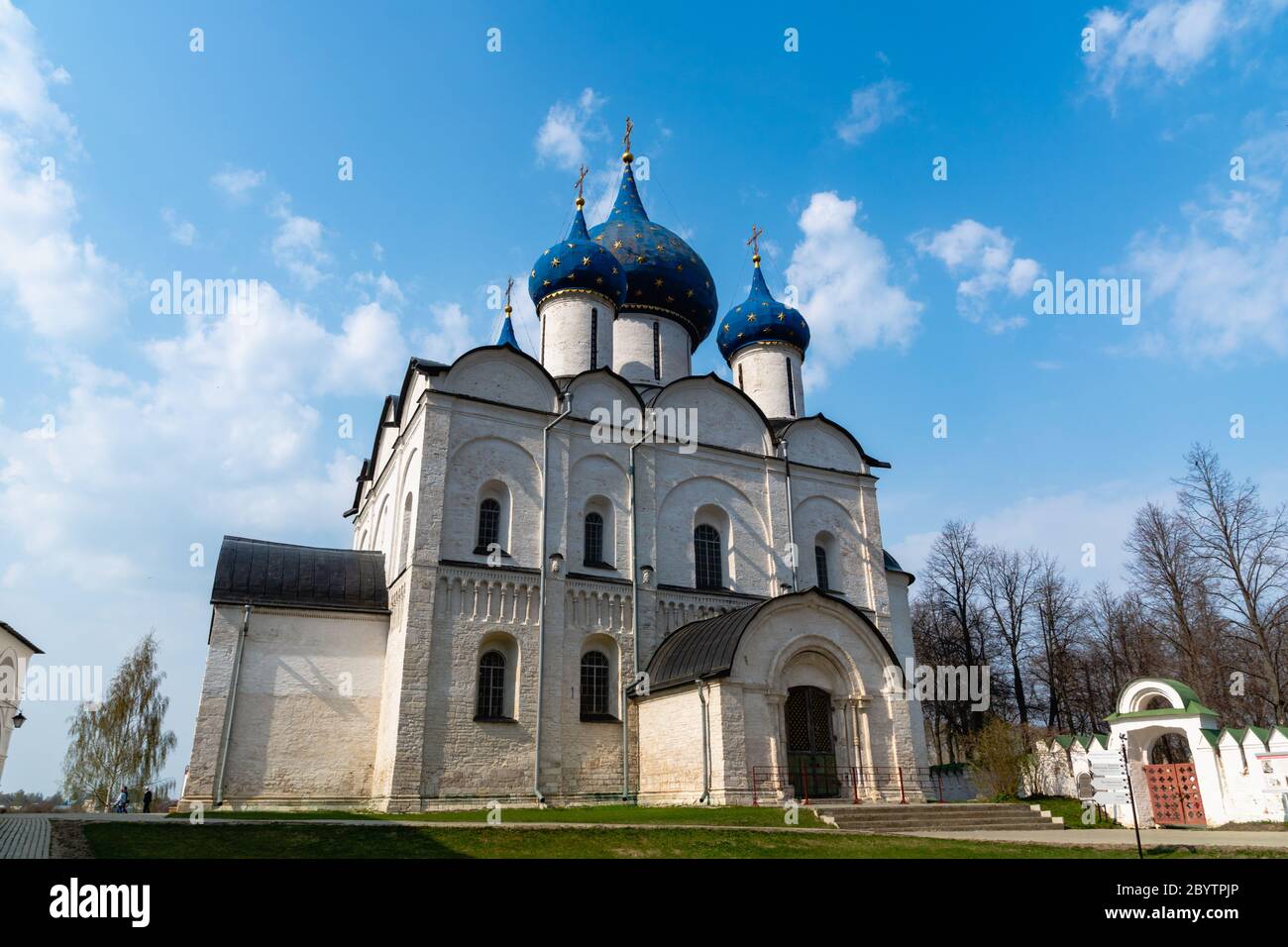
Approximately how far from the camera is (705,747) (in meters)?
15.5

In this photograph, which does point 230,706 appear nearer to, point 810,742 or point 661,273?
point 810,742

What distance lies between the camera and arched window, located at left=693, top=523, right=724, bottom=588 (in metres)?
19.9

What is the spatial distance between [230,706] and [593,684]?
6.85 meters

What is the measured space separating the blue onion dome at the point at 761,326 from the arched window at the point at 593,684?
10.9m

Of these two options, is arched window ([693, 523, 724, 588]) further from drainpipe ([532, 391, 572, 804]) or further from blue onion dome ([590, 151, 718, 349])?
blue onion dome ([590, 151, 718, 349])

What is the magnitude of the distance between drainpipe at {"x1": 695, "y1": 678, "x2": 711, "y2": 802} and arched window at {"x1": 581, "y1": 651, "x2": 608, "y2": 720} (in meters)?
2.65

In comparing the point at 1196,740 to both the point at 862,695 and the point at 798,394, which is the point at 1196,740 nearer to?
the point at 862,695

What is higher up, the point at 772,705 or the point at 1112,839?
the point at 772,705

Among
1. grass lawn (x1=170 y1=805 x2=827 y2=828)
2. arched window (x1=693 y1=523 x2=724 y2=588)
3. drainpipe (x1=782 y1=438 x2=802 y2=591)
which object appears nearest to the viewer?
grass lawn (x1=170 y1=805 x2=827 y2=828)

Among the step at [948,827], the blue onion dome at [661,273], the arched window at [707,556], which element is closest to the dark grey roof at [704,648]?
the arched window at [707,556]

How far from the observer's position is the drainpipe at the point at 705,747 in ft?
49.8

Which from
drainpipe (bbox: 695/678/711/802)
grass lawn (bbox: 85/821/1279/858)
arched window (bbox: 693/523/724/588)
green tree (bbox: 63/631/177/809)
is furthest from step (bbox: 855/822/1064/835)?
green tree (bbox: 63/631/177/809)

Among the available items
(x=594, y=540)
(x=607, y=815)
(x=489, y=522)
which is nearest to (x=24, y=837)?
(x=607, y=815)
